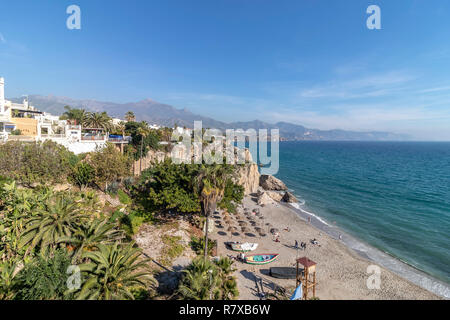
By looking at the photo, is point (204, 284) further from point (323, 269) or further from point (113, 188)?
point (113, 188)

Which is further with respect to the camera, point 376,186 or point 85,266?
point 376,186

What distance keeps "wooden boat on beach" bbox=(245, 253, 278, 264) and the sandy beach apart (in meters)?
0.44

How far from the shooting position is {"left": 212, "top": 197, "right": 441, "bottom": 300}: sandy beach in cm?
1933

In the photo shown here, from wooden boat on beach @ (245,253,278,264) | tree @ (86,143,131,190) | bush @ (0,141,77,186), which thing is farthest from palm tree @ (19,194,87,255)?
wooden boat on beach @ (245,253,278,264)

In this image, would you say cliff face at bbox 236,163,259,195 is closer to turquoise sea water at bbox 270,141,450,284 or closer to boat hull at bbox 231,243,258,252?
turquoise sea water at bbox 270,141,450,284

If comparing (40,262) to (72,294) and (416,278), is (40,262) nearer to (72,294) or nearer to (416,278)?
(72,294)

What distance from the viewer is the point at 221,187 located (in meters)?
17.0

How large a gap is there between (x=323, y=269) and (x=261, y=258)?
655 centimetres

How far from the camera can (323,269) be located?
22844mm

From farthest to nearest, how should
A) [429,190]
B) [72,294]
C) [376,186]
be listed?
[376,186]
[429,190]
[72,294]

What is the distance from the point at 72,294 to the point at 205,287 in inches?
232

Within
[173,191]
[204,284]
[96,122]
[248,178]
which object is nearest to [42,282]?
[204,284]
